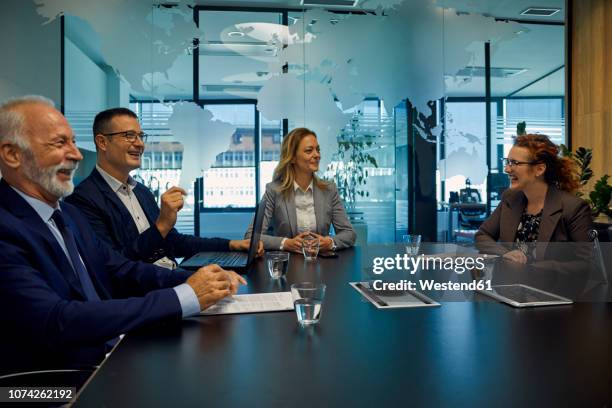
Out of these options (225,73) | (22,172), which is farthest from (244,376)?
(225,73)

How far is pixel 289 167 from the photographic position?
3.14 metres

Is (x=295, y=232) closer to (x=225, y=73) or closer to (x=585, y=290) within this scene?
(x=585, y=290)

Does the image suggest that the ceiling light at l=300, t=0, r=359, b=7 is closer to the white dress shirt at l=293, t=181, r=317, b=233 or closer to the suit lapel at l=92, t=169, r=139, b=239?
the white dress shirt at l=293, t=181, r=317, b=233

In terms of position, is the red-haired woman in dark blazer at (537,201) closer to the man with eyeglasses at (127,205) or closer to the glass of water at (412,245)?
the glass of water at (412,245)

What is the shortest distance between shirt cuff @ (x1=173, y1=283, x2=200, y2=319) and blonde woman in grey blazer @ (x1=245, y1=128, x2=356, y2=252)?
1630 mm

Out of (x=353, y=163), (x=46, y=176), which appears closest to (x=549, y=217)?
(x=46, y=176)

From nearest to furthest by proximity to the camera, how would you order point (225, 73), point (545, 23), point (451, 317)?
point (451, 317)
point (225, 73)
point (545, 23)

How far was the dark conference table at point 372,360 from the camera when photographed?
2.48 ft

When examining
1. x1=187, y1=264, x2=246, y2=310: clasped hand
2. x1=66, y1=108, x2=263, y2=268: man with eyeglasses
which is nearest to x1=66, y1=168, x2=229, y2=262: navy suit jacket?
x1=66, y1=108, x2=263, y2=268: man with eyeglasses

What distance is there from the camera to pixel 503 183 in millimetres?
5219

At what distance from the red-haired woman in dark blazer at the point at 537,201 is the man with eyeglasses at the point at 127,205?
1.41 meters

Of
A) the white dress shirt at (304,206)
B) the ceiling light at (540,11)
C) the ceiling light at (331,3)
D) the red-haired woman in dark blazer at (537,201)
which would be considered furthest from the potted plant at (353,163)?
the red-haired woman in dark blazer at (537,201)

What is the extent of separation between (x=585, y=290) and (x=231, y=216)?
422 cm

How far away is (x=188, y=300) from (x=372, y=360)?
1.63 feet
